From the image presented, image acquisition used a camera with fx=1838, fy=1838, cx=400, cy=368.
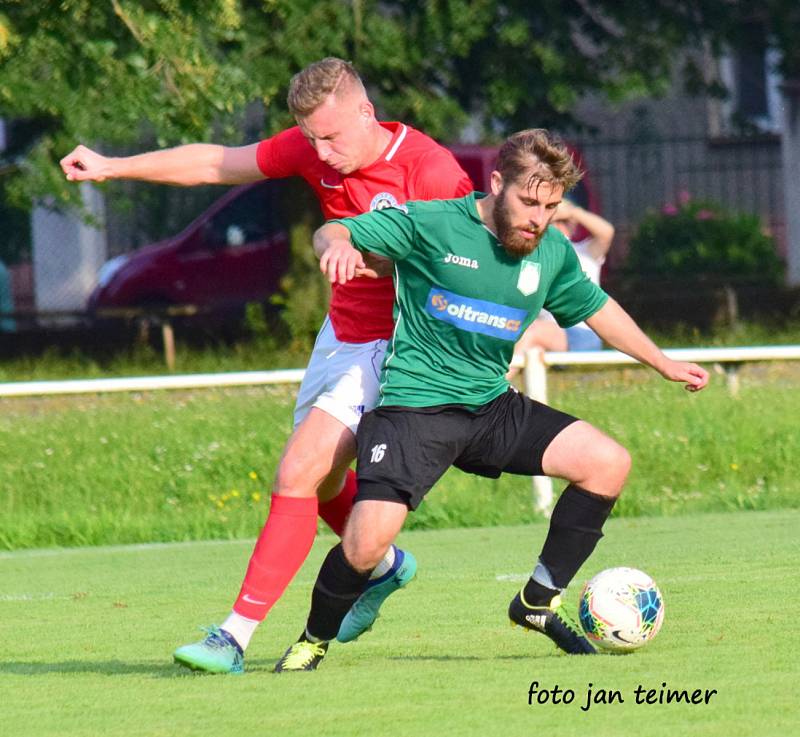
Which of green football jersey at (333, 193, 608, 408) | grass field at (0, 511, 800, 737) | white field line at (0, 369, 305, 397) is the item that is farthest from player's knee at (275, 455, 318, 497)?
white field line at (0, 369, 305, 397)

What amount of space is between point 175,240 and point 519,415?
16.6 metres

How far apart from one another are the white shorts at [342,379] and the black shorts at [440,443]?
0.15 m

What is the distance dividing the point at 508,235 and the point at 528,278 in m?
0.19

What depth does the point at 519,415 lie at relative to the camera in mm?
6004

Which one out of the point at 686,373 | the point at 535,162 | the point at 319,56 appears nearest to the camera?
the point at 535,162

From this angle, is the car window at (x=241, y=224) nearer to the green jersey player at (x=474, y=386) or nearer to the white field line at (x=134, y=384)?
the white field line at (x=134, y=384)

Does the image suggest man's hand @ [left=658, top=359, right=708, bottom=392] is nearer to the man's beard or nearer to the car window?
the man's beard

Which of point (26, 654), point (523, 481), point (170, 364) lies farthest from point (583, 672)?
point (170, 364)

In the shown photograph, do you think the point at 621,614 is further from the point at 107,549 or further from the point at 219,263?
the point at 219,263

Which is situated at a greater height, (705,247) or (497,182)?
(497,182)

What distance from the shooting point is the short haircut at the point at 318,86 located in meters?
5.97

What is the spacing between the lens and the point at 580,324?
13203 mm

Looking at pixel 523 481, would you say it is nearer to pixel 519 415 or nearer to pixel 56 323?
pixel 519 415

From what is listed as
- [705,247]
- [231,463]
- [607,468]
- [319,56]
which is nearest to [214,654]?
[607,468]
